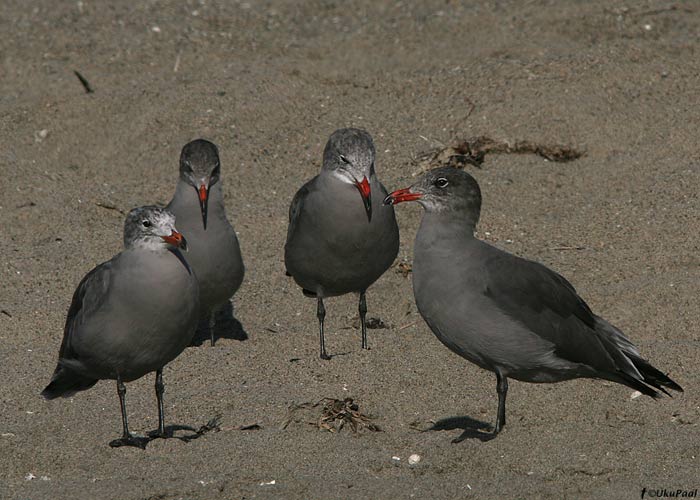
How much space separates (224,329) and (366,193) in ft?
5.27

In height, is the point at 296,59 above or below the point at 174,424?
above

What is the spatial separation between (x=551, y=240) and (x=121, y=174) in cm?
385

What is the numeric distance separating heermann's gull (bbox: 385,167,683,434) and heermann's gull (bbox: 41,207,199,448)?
132 cm

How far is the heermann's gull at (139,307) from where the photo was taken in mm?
6453

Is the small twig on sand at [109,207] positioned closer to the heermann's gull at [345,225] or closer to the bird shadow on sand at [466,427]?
the heermann's gull at [345,225]

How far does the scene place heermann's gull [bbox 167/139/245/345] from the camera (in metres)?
8.23

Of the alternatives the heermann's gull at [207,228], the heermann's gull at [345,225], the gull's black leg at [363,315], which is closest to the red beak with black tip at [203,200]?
the heermann's gull at [207,228]

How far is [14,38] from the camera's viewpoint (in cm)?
1289

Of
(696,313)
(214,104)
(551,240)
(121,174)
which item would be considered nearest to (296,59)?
(214,104)

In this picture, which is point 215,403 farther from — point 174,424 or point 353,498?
point 353,498

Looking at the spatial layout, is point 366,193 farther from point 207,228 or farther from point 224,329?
point 224,329

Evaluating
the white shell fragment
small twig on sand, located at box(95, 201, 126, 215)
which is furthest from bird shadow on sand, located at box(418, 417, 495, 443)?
small twig on sand, located at box(95, 201, 126, 215)

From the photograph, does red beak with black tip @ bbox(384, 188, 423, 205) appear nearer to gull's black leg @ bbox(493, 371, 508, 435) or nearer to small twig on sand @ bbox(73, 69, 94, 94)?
gull's black leg @ bbox(493, 371, 508, 435)

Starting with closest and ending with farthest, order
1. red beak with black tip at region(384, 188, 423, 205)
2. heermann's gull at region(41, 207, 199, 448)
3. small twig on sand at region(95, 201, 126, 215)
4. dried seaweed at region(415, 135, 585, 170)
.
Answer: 1. heermann's gull at region(41, 207, 199, 448)
2. red beak with black tip at region(384, 188, 423, 205)
3. small twig on sand at region(95, 201, 126, 215)
4. dried seaweed at region(415, 135, 585, 170)
